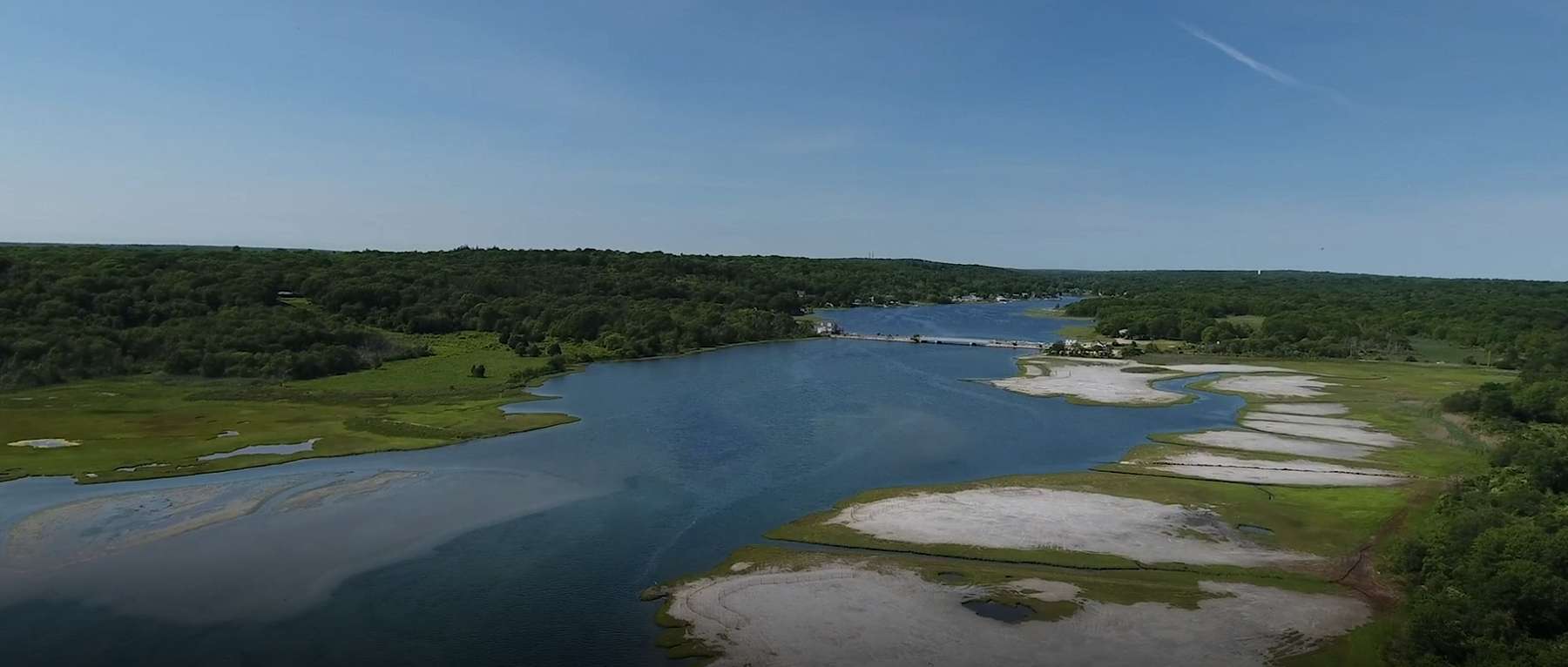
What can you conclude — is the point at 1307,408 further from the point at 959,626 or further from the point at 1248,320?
the point at 1248,320

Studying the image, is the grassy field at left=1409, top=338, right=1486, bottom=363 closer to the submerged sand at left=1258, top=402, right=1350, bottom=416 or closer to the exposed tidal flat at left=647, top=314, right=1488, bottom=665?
the submerged sand at left=1258, top=402, right=1350, bottom=416

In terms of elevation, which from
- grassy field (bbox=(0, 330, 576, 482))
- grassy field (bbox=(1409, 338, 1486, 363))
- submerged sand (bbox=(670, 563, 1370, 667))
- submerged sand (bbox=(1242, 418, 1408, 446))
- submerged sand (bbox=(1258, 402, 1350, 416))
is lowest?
grassy field (bbox=(0, 330, 576, 482))

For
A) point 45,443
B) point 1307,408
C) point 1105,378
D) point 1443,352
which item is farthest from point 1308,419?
point 45,443

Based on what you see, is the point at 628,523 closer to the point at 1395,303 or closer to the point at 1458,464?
the point at 1458,464

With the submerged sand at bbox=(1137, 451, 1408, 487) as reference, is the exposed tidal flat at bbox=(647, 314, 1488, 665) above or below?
below

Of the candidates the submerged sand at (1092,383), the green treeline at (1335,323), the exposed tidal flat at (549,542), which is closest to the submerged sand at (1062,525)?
the exposed tidal flat at (549,542)

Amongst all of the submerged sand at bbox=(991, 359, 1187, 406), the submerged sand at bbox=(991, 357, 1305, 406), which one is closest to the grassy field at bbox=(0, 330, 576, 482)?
the submerged sand at bbox=(991, 359, 1187, 406)

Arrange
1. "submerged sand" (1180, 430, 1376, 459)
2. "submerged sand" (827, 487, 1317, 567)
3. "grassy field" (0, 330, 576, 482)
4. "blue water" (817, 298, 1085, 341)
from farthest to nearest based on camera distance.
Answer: "blue water" (817, 298, 1085, 341) < "submerged sand" (1180, 430, 1376, 459) < "grassy field" (0, 330, 576, 482) < "submerged sand" (827, 487, 1317, 567)
